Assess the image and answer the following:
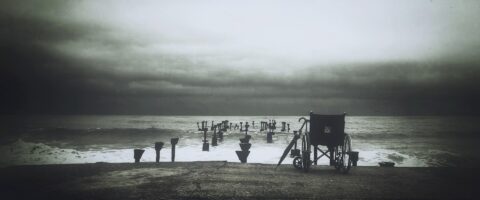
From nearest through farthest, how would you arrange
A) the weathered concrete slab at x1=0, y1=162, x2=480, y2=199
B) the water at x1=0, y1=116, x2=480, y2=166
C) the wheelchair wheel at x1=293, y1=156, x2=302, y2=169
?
the weathered concrete slab at x1=0, y1=162, x2=480, y2=199, the wheelchair wheel at x1=293, y1=156, x2=302, y2=169, the water at x1=0, y1=116, x2=480, y2=166

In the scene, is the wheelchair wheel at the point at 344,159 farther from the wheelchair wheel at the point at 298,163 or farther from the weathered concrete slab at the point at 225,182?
the wheelchair wheel at the point at 298,163

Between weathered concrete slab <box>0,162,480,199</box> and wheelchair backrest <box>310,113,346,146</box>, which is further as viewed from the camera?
wheelchair backrest <box>310,113,346,146</box>

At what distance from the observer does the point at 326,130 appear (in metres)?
10.3

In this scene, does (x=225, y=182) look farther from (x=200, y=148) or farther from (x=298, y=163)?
(x=200, y=148)

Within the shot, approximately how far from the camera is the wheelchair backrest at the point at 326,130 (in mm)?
10148

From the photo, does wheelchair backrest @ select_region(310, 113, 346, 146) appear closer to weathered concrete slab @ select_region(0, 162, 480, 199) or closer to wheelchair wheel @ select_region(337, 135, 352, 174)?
wheelchair wheel @ select_region(337, 135, 352, 174)

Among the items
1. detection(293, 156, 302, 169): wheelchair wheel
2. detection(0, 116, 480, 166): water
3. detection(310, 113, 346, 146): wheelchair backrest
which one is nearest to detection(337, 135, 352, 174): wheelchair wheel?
detection(310, 113, 346, 146): wheelchair backrest

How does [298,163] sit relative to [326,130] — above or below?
below

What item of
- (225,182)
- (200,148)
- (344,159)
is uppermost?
(344,159)

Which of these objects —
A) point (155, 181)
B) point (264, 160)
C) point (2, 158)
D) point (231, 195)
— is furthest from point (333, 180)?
point (2, 158)

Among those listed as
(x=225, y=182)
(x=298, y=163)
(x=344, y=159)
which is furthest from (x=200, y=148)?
(x=225, y=182)

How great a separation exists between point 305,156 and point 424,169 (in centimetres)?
424

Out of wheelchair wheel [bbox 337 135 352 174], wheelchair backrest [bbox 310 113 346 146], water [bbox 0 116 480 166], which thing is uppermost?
wheelchair backrest [bbox 310 113 346 146]

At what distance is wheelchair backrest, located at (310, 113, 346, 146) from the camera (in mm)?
10148
